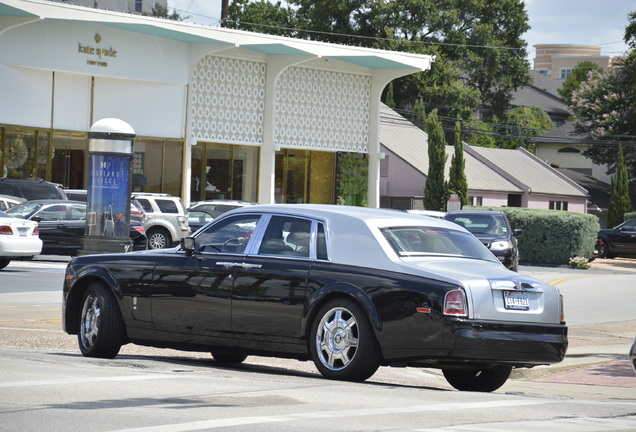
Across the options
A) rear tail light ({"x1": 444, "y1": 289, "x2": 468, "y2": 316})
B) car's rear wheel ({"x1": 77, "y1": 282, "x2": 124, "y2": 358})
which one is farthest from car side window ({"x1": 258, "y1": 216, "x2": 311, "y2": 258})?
car's rear wheel ({"x1": 77, "y1": 282, "x2": 124, "y2": 358})

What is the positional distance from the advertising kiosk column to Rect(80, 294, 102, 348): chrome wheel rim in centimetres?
1032

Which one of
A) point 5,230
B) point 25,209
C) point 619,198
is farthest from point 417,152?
point 5,230

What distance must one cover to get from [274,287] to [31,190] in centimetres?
2343

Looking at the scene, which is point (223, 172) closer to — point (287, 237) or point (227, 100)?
point (227, 100)

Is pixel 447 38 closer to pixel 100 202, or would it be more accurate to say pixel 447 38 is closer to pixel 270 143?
pixel 270 143

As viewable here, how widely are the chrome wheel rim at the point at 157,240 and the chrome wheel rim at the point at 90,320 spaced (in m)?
22.0

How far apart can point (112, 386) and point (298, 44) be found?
116ft

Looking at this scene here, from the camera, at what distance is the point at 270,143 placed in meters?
44.9

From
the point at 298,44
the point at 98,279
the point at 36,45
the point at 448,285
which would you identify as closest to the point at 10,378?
the point at 98,279

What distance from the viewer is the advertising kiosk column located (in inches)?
853

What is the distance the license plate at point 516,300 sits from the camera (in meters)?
9.69

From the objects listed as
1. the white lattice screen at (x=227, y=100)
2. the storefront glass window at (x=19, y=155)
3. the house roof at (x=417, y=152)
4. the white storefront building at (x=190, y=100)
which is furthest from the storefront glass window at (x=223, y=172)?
the house roof at (x=417, y=152)

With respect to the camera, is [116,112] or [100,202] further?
[116,112]

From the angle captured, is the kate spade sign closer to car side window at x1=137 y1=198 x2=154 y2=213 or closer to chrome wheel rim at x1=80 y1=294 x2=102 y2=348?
car side window at x1=137 y1=198 x2=154 y2=213
